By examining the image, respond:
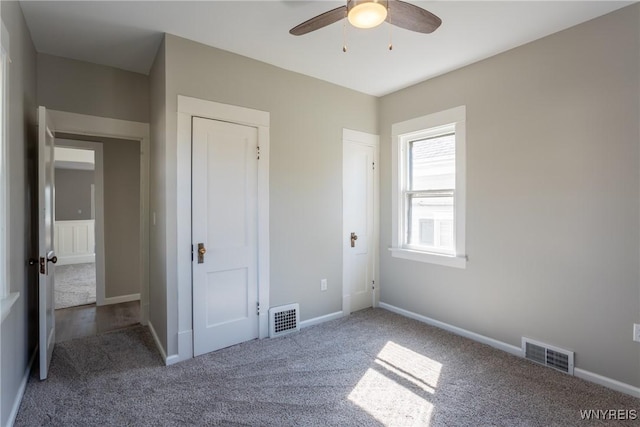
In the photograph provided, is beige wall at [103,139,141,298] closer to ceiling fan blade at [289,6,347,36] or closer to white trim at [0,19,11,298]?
white trim at [0,19,11,298]

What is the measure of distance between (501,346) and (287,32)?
3.20 metres

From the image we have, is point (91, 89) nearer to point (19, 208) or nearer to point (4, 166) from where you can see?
point (19, 208)

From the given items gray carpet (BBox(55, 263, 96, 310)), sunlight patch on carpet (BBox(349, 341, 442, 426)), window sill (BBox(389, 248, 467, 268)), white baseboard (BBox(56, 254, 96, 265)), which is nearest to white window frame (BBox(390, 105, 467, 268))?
window sill (BBox(389, 248, 467, 268))

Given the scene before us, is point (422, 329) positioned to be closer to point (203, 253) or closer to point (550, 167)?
point (550, 167)

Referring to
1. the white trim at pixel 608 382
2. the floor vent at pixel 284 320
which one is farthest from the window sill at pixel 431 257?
the floor vent at pixel 284 320

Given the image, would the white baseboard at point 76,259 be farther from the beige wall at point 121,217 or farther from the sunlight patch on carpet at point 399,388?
the sunlight patch on carpet at point 399,388

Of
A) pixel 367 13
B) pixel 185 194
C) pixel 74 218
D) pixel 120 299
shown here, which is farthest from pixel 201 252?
pixel 74 218

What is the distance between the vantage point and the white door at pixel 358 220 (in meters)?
3.76

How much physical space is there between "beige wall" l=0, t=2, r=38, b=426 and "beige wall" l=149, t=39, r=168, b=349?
867 mm


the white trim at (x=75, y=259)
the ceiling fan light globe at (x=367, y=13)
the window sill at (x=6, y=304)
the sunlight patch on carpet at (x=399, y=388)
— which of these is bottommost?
the sunlight patch on carpet at (x=399, y=388)

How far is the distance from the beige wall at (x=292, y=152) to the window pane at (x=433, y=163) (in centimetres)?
66

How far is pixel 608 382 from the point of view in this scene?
7.54 feet

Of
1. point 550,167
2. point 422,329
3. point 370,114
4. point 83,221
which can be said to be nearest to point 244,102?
point 370,114

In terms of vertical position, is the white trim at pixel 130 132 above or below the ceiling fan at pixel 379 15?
below
